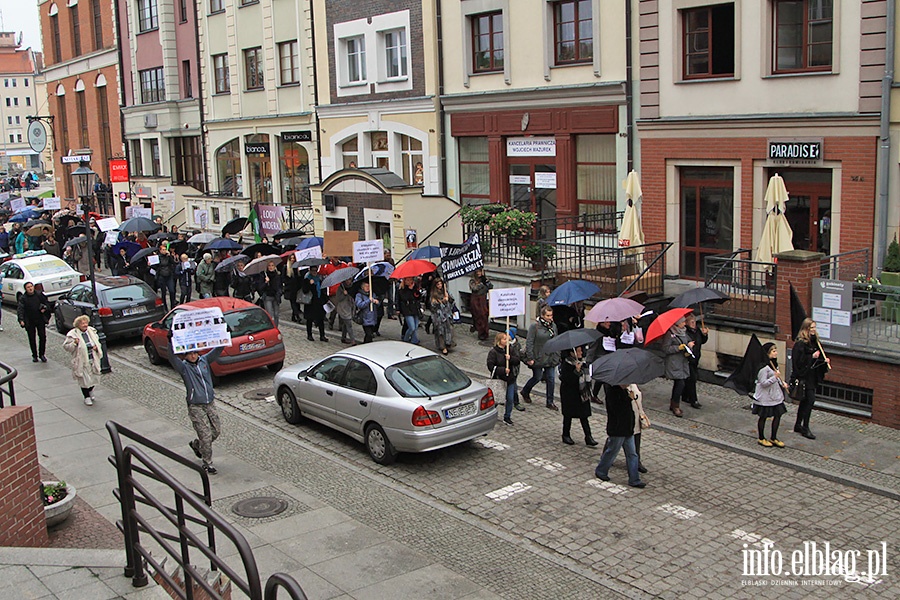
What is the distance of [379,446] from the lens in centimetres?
1316

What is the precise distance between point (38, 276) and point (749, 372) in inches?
816

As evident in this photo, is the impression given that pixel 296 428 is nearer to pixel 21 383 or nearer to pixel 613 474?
pixel 613 474

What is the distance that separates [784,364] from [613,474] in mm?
4855

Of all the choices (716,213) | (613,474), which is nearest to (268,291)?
(716,213)

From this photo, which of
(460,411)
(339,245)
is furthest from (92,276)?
(460,411)

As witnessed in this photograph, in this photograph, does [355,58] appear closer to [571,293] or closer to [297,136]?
[297,136]

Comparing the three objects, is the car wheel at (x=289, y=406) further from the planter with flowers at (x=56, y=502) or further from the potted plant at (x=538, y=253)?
the potted plant at (x=538, y=253)

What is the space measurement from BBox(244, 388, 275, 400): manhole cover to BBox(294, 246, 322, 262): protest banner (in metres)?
5.41

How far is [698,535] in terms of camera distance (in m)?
10.6

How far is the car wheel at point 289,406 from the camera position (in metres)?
15.0

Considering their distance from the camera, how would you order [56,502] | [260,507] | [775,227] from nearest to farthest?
[56,502] < [260,507] < [775,227]

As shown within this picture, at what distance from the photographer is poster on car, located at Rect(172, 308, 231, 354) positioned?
495 inches

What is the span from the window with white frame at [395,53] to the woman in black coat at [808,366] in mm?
17129

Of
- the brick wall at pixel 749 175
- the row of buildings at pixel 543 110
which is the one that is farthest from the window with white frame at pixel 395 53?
the brick wall at pixel 749 175
